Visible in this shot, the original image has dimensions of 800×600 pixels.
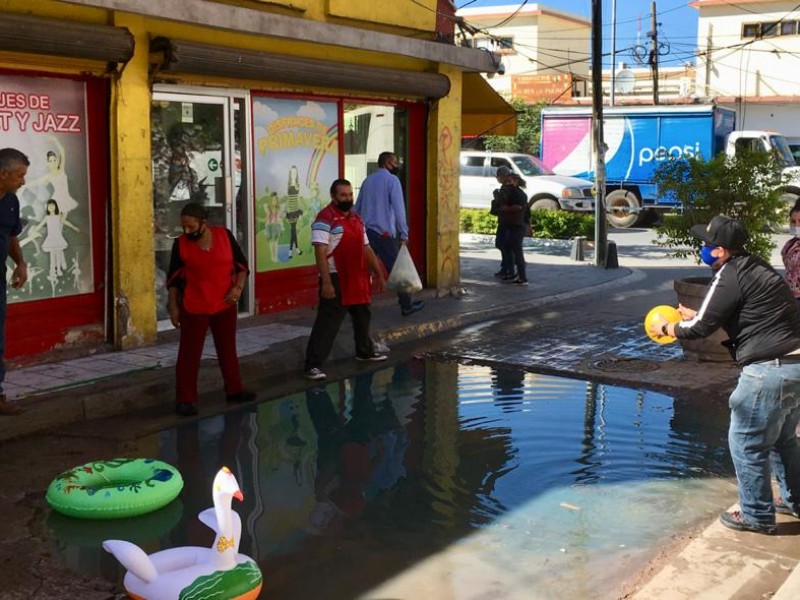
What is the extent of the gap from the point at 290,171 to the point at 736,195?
4.80 meters

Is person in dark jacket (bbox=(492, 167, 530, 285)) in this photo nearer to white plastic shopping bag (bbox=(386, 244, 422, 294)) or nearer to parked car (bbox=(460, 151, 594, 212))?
white plastic shopping bag (bbox=(386, 244, 422, 294))

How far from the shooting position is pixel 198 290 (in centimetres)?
729

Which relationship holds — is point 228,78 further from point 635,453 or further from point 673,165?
point 635,453

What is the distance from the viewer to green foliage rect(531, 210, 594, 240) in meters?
21.1

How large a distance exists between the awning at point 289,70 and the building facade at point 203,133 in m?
0.02

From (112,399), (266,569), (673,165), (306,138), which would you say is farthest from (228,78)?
(266,569)

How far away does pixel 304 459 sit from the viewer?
647cm

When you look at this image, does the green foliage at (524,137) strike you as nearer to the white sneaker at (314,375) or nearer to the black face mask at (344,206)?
the black face mask at (344,206)

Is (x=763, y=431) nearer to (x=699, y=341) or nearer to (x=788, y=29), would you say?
(x=699, y=341)

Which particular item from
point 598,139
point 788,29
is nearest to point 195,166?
point 598,139

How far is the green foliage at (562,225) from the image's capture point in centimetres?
2111

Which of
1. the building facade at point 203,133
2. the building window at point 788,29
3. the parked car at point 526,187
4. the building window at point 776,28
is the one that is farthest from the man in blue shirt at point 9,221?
the building window at point 788,29

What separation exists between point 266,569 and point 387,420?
2.83 m

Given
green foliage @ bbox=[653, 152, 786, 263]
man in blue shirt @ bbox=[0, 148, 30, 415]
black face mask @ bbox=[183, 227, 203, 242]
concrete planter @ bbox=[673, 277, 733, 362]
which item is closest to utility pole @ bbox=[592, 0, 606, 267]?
green foliage @ bbox=[653, 152, 786, 263]
